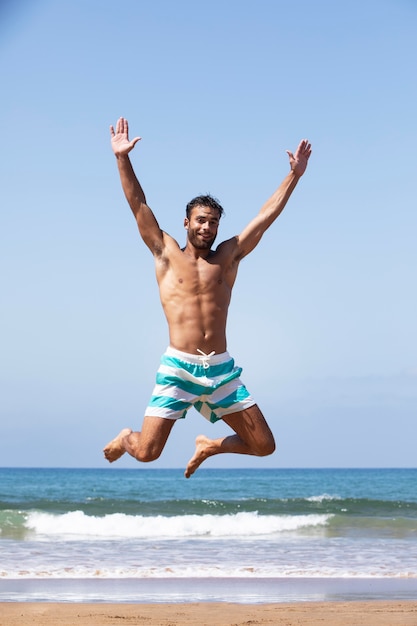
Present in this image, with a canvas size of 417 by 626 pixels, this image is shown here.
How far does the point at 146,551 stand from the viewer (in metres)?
15.3

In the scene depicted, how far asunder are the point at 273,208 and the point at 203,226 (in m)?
0.72

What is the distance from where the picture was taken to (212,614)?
352 inches

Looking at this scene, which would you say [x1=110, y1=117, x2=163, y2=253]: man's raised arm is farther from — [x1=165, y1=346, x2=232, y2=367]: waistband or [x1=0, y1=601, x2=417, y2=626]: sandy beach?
[x1=0, y1=601, x2=417, y2=626]: sandy beach

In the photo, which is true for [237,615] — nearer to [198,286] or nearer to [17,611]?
[17,611]

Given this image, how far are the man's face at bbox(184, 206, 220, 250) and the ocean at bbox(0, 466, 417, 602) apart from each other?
4.25 m

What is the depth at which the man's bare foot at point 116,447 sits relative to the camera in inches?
313

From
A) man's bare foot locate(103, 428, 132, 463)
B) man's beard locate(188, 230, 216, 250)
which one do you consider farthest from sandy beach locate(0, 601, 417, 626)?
man's beard locate(188, 230, 216, 250)

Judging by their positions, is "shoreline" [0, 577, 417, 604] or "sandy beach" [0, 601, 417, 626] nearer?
"sandy beach" [0, 601, 417, 626]

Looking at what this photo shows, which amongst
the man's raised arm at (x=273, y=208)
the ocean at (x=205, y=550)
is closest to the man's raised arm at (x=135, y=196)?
the man's raised arm at (x=273, y=208)

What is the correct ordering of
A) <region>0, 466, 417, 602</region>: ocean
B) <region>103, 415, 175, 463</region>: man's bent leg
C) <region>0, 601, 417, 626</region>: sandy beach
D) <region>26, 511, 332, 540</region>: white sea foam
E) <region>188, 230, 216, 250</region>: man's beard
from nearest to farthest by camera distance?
1. <region>103, 415, 175, 463</region>: man's bent leg
2. <region>188, 230, 216, 250</region>: man's beard
3. <region>0, 601, 417, 626</region>: sandy beach
4. <region>0, 466, 417, 602</region>: ocean
5. <region>26, 511, 332, 540</region>: white sea foam

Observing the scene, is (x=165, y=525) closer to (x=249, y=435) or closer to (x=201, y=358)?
(x=249, y=435)

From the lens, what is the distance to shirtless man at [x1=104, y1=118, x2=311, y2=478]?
7672 mm

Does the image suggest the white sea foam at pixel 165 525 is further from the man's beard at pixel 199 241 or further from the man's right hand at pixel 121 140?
the man's right hand at pixel 121 140

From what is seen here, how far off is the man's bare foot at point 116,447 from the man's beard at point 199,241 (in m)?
1.68
